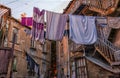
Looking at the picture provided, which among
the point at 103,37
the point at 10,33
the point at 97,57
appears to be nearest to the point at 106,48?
the point at 103,37

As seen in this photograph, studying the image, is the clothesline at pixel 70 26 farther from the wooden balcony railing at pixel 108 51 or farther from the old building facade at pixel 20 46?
the old building facade at pixel 20 46

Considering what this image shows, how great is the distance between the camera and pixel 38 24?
12242mm

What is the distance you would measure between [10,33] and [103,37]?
34.2 feet

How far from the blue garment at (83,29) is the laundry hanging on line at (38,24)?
2.01 meters

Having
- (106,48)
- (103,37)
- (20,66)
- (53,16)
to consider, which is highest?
(53,16)

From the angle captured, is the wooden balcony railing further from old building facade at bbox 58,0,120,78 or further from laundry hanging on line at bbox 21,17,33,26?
laundry hanging on line at bbox 21,17,33,26

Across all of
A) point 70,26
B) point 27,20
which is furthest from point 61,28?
point 27,20

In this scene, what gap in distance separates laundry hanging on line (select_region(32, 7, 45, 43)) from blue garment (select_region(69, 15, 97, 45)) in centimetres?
201

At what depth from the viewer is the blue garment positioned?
11.4 metres

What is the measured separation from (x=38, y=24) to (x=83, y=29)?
3.06m

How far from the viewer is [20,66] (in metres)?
20.4

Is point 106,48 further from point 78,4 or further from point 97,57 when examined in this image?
point 78,4

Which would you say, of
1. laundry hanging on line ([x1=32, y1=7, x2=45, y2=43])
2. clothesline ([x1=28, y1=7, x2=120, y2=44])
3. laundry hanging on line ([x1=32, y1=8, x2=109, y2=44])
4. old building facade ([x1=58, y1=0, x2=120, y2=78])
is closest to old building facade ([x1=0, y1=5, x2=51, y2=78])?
laundry hanging on line ([x1=32, y1=7, x2=45, y2=43])

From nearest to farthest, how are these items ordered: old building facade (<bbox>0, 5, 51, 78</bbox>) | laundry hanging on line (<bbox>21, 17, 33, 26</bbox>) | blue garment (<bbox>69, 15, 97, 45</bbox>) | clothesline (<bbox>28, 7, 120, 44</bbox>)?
blue garment (<bbox>69, 15, 97, 45</bbox>) → clothesline (<bbox>28, 7, 120, 44</bbox>) → old building facade (<bbox>0, 5, 51, 78</bbox>) → laundry hanging on line (<bbox>21, 17, 33, 26</bbox>)
